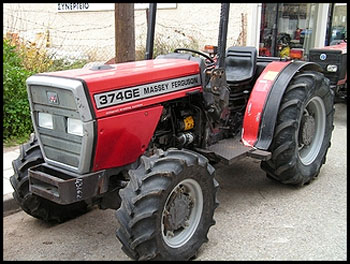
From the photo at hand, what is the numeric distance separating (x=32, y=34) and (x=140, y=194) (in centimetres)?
1267

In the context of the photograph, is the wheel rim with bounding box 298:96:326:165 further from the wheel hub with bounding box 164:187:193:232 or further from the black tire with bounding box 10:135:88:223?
the black tire with bounding box 10:135:88:223

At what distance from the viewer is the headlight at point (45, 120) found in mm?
3299

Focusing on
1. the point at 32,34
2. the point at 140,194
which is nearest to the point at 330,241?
the point at 140,194

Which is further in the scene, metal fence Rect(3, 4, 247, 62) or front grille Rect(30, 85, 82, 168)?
metal fence Rect(3, 4, 247, 62)

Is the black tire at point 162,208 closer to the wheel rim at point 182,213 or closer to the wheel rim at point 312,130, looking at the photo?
the wheel rim at point 182,213

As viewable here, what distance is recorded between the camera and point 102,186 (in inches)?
129

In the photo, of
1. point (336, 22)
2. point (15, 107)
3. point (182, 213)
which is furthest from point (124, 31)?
point (336, 22)

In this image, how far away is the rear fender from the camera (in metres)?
4.27

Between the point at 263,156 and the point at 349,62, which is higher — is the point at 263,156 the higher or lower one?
the lower one

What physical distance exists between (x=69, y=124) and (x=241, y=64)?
2.44 meters

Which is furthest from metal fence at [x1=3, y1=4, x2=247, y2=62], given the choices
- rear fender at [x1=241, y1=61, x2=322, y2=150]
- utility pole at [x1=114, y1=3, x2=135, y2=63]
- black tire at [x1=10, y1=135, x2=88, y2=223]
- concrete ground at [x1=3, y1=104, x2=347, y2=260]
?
black tire at [x1=10, y1=135, x2=88, y2=223]

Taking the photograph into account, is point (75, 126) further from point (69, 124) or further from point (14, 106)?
point (14, 106)

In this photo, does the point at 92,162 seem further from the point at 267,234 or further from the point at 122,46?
the point at 122,46

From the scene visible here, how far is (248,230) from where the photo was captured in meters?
3.76
